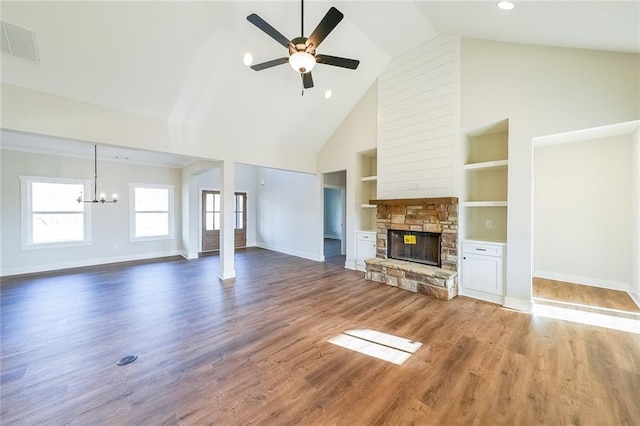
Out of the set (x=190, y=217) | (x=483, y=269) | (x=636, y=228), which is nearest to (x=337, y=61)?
(x=483, y=269)

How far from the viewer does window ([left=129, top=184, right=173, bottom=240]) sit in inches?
282

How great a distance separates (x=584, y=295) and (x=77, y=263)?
35.4 feet

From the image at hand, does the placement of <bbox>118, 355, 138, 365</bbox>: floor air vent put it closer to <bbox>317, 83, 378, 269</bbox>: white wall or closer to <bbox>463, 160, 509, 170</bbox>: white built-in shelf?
<bbox>317, 83, 378, 269</bbox>: white wall

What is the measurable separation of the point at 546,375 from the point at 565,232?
3.94 meters

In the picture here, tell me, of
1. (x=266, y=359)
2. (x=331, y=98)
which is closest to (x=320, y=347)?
(x=266, y=359)

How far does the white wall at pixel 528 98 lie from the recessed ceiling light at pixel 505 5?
1.20 meters

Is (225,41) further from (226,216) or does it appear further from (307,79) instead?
(226,216)

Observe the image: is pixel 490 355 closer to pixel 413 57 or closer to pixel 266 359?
pixel 266 359

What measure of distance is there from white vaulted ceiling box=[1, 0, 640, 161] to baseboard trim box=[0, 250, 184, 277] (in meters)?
4.89

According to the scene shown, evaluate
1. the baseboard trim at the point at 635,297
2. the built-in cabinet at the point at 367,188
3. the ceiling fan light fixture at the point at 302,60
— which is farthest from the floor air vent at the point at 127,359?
the baseboard trim at the point at 635,297

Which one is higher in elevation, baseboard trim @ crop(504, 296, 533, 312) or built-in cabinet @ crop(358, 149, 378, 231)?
built-in cabinet @ crop(358, 149, 378, 231)

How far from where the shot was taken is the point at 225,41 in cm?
352

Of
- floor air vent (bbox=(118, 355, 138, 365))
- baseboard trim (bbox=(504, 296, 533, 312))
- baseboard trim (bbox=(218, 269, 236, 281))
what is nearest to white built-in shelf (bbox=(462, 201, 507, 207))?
baseboard trim (bbox=(504, 296, 533, 312))

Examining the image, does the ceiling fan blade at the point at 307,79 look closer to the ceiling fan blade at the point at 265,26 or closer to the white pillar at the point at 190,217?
the ceiling fan blade at the point at 265,26
